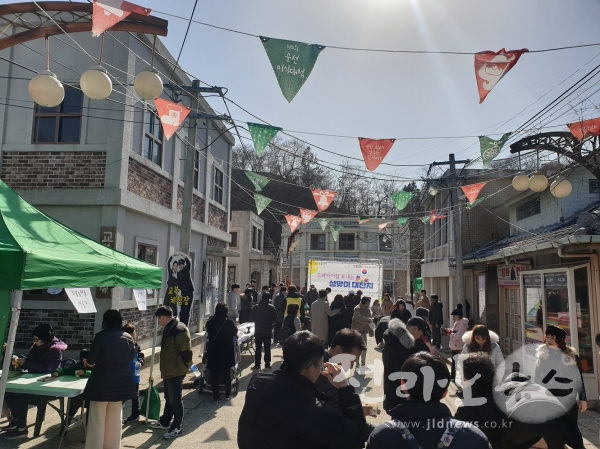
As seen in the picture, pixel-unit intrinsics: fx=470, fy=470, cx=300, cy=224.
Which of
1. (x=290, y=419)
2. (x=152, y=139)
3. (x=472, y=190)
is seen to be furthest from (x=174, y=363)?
(x=472, y=190)

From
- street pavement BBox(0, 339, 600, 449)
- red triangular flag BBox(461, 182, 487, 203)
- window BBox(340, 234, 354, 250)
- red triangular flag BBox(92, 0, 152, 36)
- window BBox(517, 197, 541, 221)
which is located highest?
window BBox(340, 234, 354, 250)

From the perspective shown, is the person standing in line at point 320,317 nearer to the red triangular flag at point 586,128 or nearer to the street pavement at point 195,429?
the street pavement at point 195,429

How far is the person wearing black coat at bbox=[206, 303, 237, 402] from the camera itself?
8.22 metres

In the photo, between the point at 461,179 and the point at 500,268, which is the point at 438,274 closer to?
the point at 461,179

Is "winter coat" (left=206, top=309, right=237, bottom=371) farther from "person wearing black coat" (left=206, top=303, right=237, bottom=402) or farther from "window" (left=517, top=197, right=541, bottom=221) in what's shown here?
"window" (left=517, top=197, right=541, bottom=221)

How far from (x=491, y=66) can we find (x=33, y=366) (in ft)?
26.1

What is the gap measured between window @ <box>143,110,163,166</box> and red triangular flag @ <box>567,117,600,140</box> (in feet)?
Answer: 30.8

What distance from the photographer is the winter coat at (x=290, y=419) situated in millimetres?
2543

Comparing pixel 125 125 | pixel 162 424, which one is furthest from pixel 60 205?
pixel 162 424

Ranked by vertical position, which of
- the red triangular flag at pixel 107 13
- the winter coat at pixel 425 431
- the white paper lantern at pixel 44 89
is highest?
the red triangular flag at pixel 107 13


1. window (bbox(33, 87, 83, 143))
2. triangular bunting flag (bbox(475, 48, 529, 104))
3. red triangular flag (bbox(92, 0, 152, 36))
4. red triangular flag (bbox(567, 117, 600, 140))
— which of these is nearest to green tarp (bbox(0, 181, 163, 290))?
red triangular flag (bbox(92, 0, 152, 36))

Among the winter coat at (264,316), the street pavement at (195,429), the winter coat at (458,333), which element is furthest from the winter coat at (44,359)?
the winter coat at (458,333)

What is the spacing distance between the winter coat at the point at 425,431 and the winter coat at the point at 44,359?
5.51 metres

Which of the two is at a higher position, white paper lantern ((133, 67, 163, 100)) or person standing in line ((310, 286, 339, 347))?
white paper lantern ((133, 67, 163, 100))
